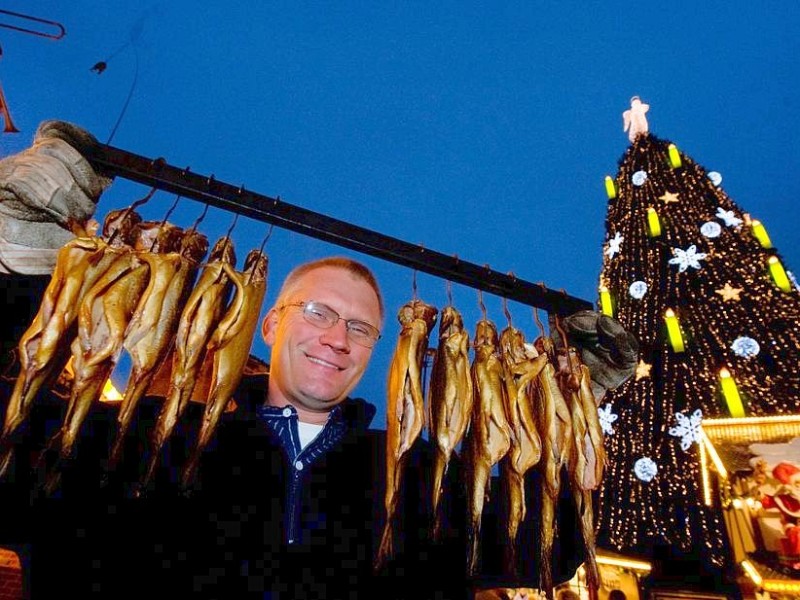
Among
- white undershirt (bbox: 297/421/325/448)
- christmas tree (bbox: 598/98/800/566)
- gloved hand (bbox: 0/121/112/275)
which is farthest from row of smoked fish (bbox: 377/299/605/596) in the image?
christmas tree (bbox: 598/98/800/566)

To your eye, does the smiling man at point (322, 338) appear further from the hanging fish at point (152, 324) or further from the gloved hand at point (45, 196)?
the gloved hand at point (45, 196)

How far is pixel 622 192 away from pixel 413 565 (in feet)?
61.2

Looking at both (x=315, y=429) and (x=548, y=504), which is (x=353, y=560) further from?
(x=548, y=504)

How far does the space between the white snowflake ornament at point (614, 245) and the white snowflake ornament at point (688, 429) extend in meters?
6.65

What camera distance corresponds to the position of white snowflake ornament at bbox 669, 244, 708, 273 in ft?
47.3

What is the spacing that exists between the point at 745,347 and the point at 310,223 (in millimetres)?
13698

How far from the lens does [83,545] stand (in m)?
2.51

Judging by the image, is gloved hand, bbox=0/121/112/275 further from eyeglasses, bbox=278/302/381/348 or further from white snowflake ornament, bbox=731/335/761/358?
white snowflake ornament, bbox=731/335/761/358

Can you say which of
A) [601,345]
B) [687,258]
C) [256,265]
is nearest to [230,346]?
[256,265]

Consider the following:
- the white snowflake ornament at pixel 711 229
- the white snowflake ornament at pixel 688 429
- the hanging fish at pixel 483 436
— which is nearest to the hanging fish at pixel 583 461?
the hanging fish at pixel 483 436

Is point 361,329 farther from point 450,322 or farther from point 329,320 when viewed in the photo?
point 450,322

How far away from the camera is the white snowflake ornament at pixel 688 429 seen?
1205 cm

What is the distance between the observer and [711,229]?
48.2ft

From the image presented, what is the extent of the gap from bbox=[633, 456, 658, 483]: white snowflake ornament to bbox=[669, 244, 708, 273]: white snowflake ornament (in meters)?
6.42
